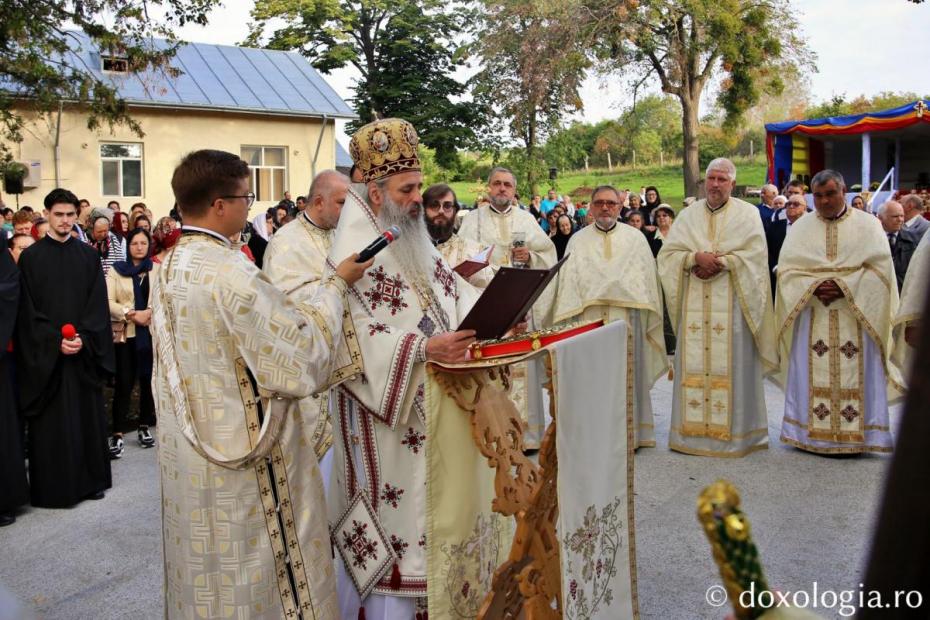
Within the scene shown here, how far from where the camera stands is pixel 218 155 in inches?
111

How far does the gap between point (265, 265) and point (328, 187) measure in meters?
0.65

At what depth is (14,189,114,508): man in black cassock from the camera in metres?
5.54

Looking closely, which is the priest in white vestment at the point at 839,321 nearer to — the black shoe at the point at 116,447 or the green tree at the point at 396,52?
the black shoe at the point at 116,447

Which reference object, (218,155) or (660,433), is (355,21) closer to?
(660,433)

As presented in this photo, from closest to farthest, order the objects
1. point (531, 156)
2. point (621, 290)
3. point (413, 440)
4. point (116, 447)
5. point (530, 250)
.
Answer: point (413, 440) → point (621, 290) → point (116, 447) → point (530, 250) → point (531, 156)

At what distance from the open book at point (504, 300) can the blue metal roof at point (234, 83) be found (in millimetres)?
19264

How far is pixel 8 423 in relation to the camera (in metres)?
5.36

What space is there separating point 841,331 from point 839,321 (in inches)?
3.0

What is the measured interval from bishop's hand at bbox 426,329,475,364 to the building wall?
17397 millimetres

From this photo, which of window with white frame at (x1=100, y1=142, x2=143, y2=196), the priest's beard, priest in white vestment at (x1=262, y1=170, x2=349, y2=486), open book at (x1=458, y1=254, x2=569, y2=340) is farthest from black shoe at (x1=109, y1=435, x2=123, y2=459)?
window with white frame at (x1=100, y1=142, x2=143, y2=196)

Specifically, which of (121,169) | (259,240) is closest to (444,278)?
(259,240)

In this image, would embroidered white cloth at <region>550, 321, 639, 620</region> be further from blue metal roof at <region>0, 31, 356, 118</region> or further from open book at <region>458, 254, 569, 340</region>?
blue metal roof at <region>0, 31, 356, 118</region>

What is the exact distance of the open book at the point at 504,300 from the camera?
2934 millimetres

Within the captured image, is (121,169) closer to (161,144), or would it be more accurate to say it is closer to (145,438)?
(161,144)
